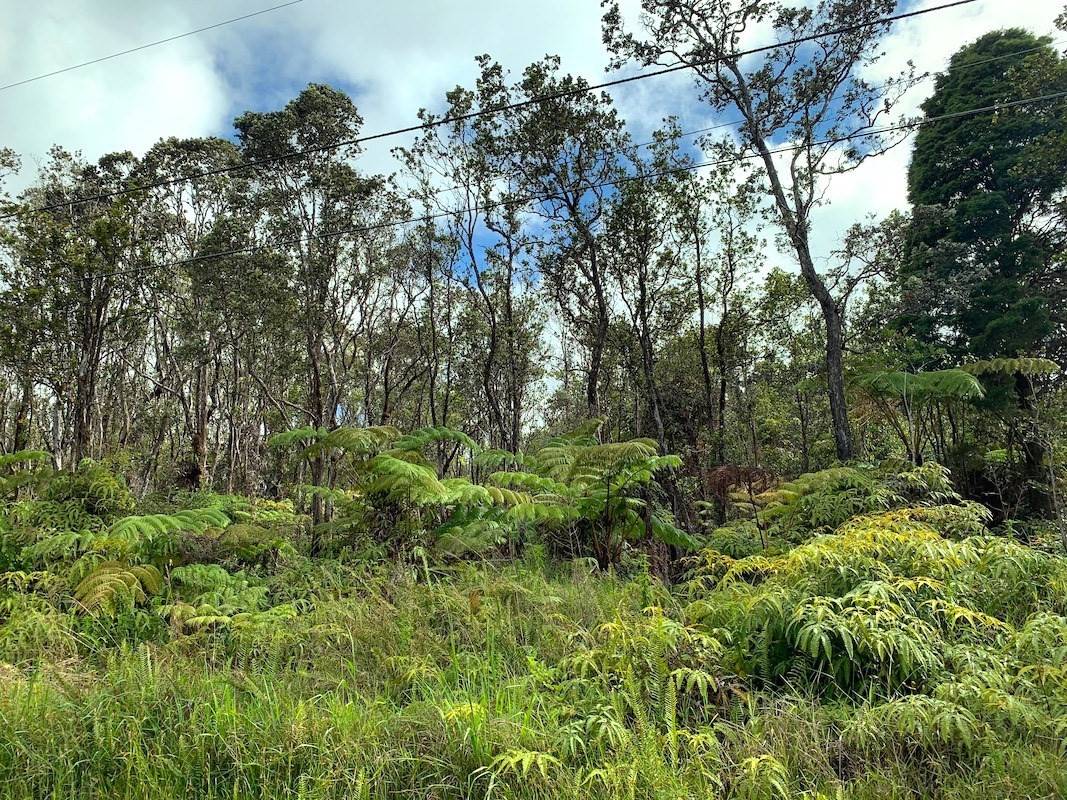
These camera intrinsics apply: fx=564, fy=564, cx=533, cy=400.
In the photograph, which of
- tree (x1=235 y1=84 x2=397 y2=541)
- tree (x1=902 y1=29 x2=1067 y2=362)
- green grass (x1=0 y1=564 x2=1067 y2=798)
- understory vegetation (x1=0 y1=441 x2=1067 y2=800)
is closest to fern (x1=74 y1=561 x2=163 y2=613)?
understory vegetation (x1=0 y1=441 x2=1067 y2=800)

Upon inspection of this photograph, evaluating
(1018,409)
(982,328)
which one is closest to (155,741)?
(1018,409)

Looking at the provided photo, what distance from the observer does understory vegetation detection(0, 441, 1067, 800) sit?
7.48ft

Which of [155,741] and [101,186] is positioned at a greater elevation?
[101,186]

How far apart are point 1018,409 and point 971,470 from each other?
199 centimetres

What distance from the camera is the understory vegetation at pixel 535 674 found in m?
2.28

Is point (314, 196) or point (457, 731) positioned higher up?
point (314, 196)

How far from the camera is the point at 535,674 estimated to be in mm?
2900

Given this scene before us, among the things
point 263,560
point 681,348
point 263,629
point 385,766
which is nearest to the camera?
point 385,766

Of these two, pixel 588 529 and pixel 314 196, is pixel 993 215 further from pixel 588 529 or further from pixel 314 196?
pixel 314 196

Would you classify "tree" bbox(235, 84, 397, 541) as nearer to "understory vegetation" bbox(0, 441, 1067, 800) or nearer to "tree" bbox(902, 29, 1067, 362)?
"understory vegetation" bbox(0, 441, 1067, 800)

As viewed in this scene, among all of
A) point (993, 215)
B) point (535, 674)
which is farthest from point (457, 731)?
point (993, 215)

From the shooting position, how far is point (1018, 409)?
30.9ft

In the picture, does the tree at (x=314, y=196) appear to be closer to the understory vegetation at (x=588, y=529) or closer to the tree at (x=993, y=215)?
the understory vegetation at (x=588, y=529)

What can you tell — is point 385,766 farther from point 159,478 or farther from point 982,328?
point 159,478
